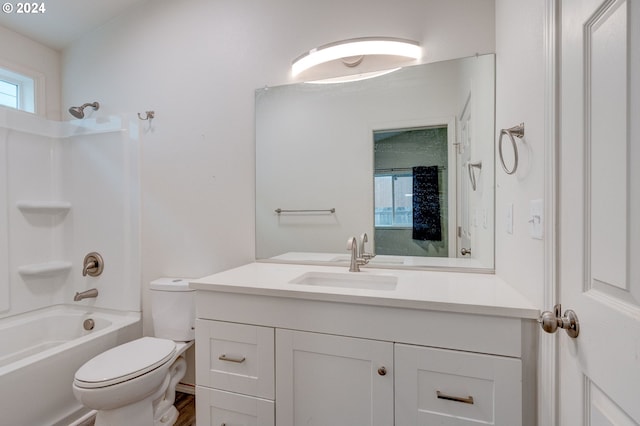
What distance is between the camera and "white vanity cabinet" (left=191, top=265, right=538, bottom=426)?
985 mm

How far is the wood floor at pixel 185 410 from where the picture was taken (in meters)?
1.79

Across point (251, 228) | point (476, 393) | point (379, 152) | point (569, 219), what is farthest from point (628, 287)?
point (251, 228)

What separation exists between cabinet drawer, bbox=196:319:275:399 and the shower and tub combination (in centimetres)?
95

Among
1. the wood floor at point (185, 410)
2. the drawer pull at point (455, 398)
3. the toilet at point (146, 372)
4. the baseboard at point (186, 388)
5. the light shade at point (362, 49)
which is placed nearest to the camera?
the drawer pull at point (455, 398)

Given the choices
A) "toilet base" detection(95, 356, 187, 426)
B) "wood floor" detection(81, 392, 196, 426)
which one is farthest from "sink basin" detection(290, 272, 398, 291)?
"wood floor" detection(81, 392, 196, 426)

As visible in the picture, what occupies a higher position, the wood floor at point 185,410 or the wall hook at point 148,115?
the wall hook at point 148,115

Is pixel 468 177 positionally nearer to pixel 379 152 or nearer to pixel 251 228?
pixel 379 152

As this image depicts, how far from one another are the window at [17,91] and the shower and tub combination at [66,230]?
0.59 feet

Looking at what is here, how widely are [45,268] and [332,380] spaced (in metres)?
2.25

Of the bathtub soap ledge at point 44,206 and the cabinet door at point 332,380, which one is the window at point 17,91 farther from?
the cabinet door at point 332,380

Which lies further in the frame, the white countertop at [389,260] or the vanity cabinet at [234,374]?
the white countertop at [389,260]

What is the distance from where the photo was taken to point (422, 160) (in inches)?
Result: 63.2

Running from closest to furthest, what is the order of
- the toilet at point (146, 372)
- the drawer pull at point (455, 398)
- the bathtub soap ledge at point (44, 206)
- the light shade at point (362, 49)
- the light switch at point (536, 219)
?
the light switch at point (536, 219)
the drawer pull at point (455, 398)
the toilet at point (146, 372)
the light shade at point (362, 49)
the bathtub soap ledge at point (44, 206)

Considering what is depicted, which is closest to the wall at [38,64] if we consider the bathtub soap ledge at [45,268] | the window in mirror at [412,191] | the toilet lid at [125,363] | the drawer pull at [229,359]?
the bathtub soap ledge at [45,268]
